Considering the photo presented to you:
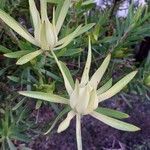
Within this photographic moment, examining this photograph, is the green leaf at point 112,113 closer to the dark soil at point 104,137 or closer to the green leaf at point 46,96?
the green leaf at point 46,96

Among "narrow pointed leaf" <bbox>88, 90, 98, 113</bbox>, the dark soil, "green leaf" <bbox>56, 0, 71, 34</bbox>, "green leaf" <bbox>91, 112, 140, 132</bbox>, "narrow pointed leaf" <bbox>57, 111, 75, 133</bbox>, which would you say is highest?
"green leaf" <bbox>56, 0, 71, 34</bbox>

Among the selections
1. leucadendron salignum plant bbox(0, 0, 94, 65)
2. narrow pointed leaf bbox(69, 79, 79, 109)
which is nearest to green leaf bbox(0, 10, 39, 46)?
leucadendron salignum plant bbox(0, 0, 94, 65)

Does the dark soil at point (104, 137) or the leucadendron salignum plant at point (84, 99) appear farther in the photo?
the dark soil at point (104, 137)

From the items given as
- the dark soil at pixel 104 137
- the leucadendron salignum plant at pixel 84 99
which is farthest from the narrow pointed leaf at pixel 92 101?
the dark soil at pixel 104 137

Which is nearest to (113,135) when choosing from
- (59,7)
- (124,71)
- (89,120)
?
(89,120)

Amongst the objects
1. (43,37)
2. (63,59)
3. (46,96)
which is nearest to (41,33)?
(43,37)

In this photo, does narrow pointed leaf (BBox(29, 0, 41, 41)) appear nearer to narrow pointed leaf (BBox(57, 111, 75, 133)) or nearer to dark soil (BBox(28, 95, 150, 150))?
narrow pointed leaf (BBox(57, 111, 75, 133))

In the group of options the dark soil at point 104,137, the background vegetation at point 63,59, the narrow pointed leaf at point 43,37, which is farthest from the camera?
the dark soil at point 104,137

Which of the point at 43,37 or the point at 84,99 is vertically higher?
the point at 43,37

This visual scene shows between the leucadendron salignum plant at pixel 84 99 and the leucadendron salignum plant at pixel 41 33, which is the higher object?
the leucadendron salignum plant at pixel 41 33

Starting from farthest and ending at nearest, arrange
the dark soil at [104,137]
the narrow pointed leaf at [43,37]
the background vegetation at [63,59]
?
the dark soil at [104,137] < the background vegetation at [63,59] < the narrow pointed leaf at [43,37]

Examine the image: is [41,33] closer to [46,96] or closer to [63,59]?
[46,96]
